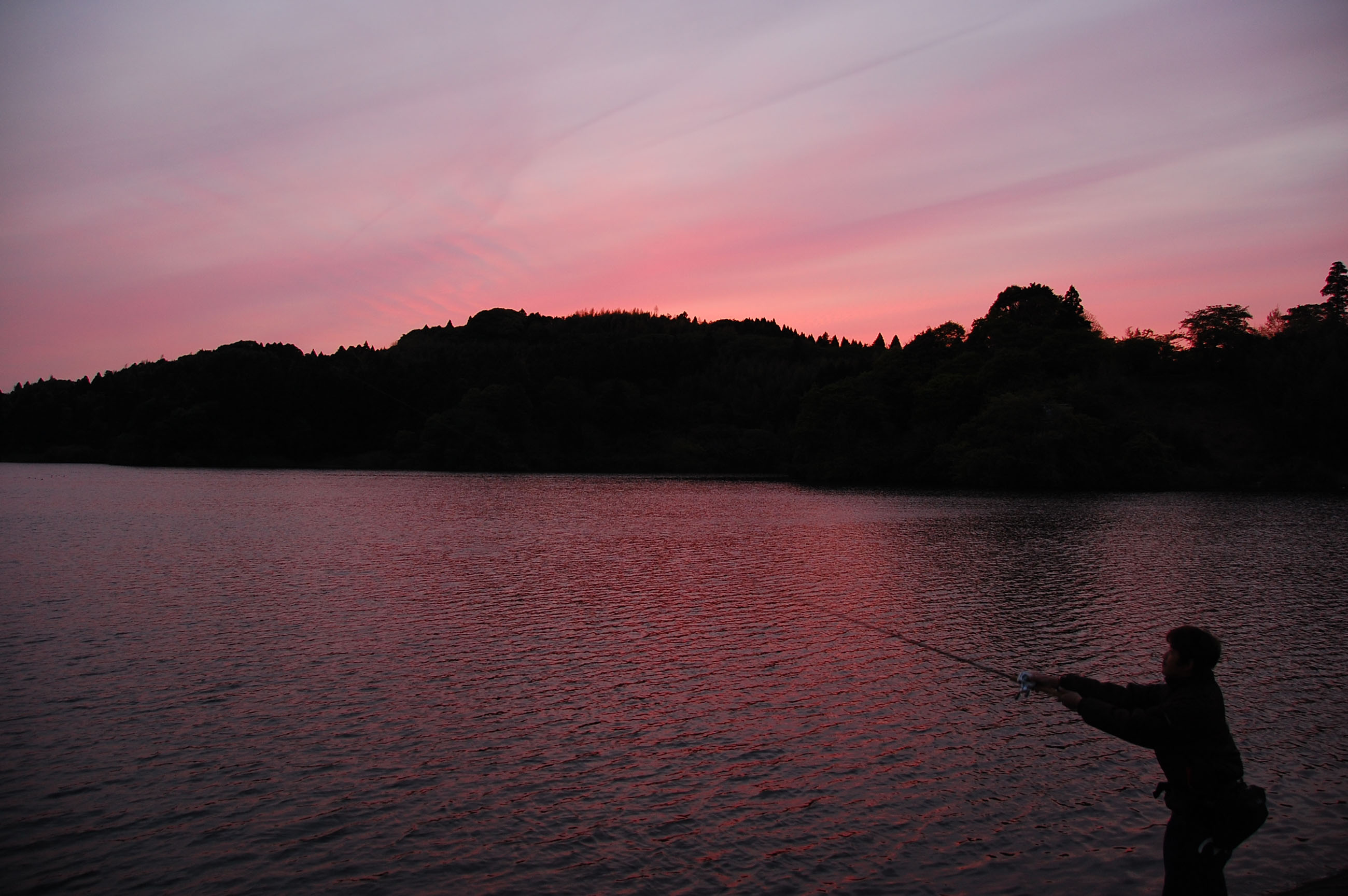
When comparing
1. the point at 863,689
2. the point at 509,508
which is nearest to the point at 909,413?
the point at 509,508

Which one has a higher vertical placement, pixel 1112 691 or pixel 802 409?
pixel 802 409

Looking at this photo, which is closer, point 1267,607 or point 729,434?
point 1267,607

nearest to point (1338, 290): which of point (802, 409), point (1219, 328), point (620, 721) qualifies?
point (1219, 328)

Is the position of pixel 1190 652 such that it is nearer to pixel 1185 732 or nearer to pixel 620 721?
pixel 1185 732

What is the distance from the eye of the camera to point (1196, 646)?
5824 mm

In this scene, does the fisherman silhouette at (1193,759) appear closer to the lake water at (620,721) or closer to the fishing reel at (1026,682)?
the fishing reel at (1026,682)

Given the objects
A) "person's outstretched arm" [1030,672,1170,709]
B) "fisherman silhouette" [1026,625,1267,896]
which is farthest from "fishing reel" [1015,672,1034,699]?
"fisherman silhouette" [1026,625,1267,896]

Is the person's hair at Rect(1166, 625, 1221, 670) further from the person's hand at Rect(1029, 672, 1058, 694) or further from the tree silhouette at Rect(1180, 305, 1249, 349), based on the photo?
the tree silhouette at Rect(1180, 305, 1249, 349)

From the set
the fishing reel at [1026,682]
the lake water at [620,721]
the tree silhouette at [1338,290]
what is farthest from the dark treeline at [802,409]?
the fishing reel at [1026,682]

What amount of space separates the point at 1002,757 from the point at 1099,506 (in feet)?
181

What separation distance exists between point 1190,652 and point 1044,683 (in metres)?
0.98

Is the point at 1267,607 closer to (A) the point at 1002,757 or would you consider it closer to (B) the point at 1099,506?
(A) the point at 1002,757

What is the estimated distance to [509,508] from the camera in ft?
182

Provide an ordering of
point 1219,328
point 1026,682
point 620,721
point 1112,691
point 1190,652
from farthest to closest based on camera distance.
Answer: point 1219,328, point 620,721, point 1026,682, point 1112,691, point 1190,652
